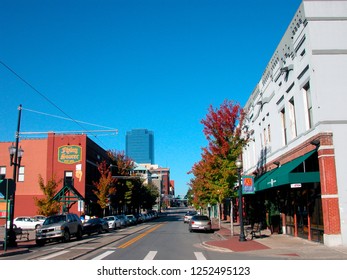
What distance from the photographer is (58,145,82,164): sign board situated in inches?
2015

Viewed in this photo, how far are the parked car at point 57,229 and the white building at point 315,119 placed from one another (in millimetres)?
12870

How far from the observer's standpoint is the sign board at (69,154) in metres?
51.2

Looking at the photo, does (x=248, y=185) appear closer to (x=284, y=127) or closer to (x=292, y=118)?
(x=284, y=127)

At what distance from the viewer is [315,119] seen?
59.7 feet

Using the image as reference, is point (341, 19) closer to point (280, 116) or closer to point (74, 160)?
point (280, 116)

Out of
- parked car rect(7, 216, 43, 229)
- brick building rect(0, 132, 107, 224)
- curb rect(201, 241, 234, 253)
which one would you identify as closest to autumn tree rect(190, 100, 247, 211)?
curb rect(201, 241, 234, 253)

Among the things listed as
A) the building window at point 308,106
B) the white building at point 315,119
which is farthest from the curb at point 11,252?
the building window at point 308,106

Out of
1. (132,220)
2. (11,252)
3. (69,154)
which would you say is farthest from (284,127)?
(69,154)

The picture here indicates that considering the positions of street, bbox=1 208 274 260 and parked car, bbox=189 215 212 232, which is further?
parked car, bbox=189 215 212 232

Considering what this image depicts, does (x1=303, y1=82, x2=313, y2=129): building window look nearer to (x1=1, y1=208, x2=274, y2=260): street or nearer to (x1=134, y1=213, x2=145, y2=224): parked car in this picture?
(x1=1, y1=208, x2=274, y2=260): street

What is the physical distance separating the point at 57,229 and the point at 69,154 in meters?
28.6

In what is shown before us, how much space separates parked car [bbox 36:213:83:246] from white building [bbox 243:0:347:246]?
12870mm

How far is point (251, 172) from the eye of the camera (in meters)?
35.8

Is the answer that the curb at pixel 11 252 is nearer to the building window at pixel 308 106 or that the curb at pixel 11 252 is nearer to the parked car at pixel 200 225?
the building window at pixel 308 106
